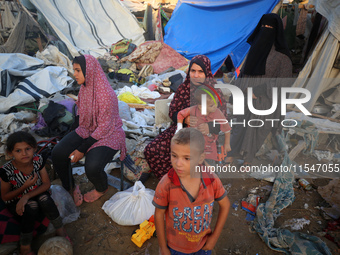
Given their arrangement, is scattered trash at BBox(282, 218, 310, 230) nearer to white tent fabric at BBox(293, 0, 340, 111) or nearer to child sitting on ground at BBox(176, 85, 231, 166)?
child sitting on ground at BBox(176, 85, 231, 166)

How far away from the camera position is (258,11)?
590cm

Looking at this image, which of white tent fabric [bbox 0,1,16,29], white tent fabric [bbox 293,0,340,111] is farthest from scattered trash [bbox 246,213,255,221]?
white tent fabric [bbox 0,1,16,29]

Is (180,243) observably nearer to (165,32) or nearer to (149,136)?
(149,136)

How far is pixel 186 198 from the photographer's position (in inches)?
51.9

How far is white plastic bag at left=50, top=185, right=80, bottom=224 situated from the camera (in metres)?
2.23

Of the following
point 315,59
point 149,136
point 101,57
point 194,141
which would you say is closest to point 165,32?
point 101,57

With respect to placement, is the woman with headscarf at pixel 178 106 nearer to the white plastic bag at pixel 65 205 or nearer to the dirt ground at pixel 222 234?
the dirt ground at pixel 222 234

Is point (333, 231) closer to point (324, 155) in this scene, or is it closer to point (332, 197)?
point (332, 197)

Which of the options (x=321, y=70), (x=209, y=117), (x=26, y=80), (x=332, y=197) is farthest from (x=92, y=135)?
(x=321, y=70)

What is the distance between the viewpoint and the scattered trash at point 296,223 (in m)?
2.26

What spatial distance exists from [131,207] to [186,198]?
1.11 metres

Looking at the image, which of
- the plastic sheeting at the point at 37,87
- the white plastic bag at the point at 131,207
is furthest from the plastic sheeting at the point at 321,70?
the plastic sheeting at the point at 37,87

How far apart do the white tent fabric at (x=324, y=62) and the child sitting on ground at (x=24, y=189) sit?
454cm

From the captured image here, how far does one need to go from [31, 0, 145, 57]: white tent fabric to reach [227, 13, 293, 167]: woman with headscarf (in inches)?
237
